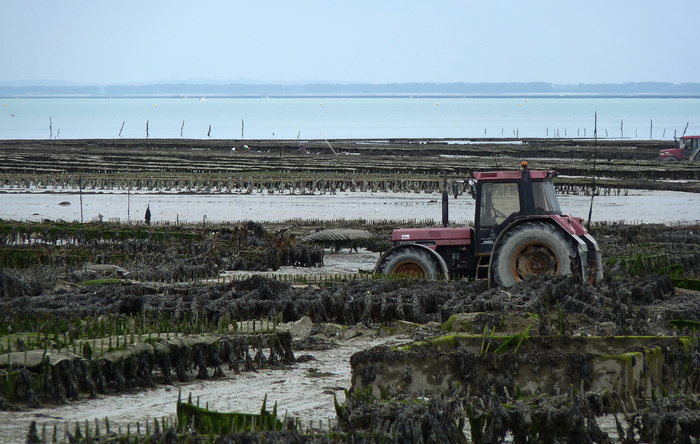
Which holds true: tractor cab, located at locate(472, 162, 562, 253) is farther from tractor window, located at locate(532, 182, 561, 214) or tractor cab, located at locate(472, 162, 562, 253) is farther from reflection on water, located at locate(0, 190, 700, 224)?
reflection on water, located at locate(0, 190, 700, 224)

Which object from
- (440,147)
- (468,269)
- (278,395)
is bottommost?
(278,395)

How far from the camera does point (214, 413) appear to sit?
8484 millimetres

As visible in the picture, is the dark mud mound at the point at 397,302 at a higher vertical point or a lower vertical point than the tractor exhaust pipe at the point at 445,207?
lower

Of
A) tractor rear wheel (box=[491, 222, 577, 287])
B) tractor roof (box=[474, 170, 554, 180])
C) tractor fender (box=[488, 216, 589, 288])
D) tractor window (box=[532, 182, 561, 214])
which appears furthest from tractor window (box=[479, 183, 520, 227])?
tractor rear wheel (box=[491, 222, 577, 287])

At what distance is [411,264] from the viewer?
16203mm

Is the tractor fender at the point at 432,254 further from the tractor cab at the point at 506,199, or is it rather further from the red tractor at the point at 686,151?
the red tractor at the point at 686,151

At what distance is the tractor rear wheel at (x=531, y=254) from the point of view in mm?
14633

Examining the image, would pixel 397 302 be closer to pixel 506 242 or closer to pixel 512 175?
pixel 506 242

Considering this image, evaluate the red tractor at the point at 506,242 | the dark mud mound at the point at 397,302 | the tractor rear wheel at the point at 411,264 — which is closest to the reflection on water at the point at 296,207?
the red tractor at the point at 506,242

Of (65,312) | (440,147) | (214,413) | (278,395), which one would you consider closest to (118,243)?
(65,312)

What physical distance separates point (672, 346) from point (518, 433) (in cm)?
305

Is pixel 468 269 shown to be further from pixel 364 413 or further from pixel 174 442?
pixel 174 442

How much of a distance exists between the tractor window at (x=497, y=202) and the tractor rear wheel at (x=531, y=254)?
658mm

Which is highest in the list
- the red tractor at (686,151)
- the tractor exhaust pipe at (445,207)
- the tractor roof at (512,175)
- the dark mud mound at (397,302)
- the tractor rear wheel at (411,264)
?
the red tractor at (686,151)
